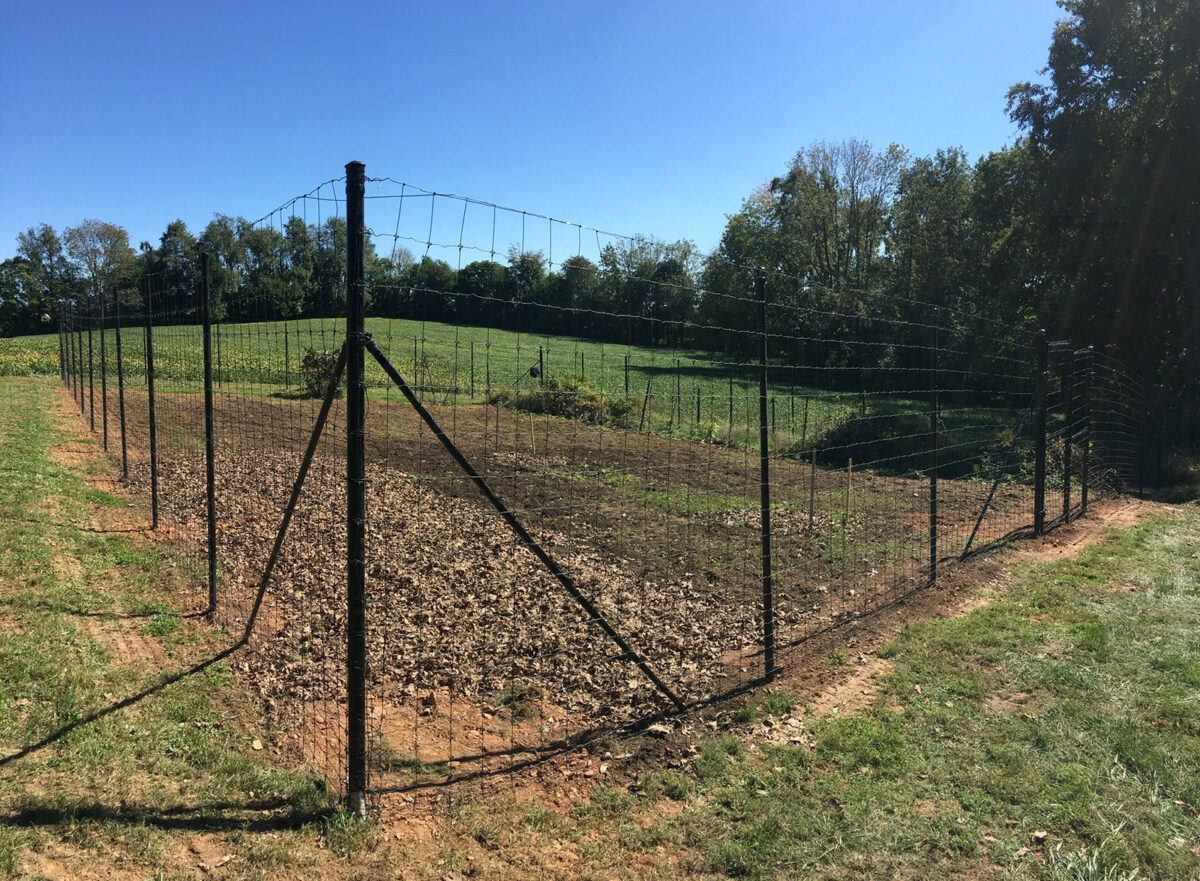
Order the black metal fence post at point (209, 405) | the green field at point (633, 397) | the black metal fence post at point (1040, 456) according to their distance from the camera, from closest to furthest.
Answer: the black metal fence post at point (209, 405), the black metal fence post at point (1040, 456), the green field at point (633, 397)

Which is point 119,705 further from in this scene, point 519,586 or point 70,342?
point 70,342

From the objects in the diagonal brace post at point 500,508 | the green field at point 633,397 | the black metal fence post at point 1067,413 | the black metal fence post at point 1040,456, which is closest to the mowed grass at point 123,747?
the diagonal brace post at point 500,508

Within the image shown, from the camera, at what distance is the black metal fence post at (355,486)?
308cm

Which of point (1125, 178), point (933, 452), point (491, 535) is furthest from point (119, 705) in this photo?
point (1125, 178)

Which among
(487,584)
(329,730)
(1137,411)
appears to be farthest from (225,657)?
(1137,411)

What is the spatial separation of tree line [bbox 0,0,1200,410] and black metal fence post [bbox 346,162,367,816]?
30 centimetres

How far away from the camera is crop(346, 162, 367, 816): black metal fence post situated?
308cm

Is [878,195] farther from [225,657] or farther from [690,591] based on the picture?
[225,657]

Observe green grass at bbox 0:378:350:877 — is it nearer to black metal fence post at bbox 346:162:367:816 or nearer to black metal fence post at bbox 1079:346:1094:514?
black metal fence post at bbox 346:162:367:816

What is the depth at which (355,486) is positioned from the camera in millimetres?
3109

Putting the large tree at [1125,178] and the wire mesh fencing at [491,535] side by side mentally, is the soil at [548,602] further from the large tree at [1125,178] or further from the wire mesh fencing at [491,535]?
the large tree at [1125,178]

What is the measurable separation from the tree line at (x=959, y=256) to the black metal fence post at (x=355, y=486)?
0.30m

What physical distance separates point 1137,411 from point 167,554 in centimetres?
1784

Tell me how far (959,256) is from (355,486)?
3093 centimetres
